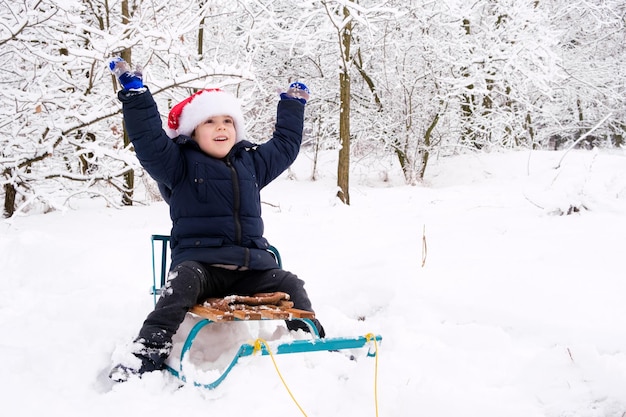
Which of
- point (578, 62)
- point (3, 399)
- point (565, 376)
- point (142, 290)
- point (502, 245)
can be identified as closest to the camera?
point (3, 399)

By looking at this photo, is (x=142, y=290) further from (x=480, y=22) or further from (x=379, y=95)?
(x=480, y=22)

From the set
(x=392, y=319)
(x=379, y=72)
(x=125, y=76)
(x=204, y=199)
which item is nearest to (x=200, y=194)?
(x=204, y=199)

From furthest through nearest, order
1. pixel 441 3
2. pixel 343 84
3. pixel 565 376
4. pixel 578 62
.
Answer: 1. pixel 578 62
2. pixel 441 3
3. pixel 343 84
4. pixel 565 376

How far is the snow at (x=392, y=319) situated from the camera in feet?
6.61

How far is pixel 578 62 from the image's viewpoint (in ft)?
47.2

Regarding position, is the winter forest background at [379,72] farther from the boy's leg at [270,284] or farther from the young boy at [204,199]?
the boy's leg at [270,284]

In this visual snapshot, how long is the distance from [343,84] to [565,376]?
269 inches

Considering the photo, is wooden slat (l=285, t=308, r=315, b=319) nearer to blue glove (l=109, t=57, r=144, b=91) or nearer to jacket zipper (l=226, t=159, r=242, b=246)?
jacket zipper (l=226, t=159, r=242, b=246)

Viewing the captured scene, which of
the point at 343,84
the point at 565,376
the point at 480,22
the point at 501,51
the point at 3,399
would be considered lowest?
the point at 3,399

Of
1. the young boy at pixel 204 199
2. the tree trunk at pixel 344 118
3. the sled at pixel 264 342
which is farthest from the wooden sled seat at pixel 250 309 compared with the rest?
the tree trunk at pixel 344 118

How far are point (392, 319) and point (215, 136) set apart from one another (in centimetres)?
139

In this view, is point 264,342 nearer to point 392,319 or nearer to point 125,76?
point 392,319

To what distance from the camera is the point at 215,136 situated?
2877 millimetres

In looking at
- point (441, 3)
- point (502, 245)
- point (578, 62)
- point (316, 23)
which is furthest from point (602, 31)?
point (502, 245)
